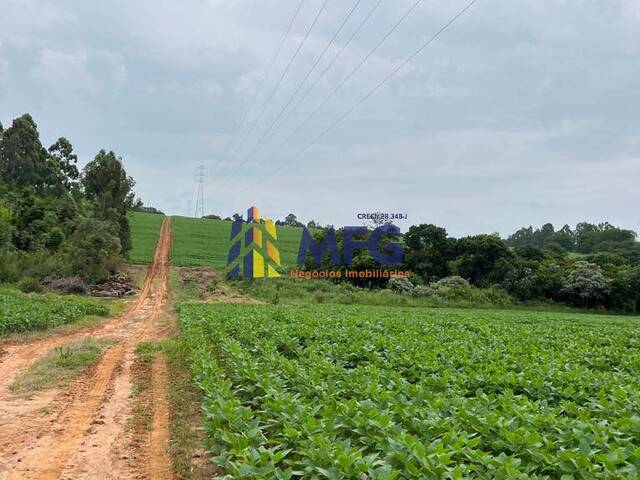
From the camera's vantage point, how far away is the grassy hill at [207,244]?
170 ft

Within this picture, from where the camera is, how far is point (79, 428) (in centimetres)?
720

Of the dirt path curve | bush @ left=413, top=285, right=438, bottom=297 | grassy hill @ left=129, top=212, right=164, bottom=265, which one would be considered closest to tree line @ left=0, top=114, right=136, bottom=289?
grassy hill @ left=129, top=212, right=164, bottom=265

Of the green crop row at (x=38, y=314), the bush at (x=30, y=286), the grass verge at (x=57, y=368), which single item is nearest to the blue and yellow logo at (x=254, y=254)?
the bush at (x=30, y=286)

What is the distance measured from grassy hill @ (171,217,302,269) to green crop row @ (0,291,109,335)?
2784cm

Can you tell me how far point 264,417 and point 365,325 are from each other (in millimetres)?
10440

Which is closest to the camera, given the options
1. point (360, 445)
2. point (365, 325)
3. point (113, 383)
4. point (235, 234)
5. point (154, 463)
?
point (360, 445)

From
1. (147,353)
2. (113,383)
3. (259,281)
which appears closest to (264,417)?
(113,383)

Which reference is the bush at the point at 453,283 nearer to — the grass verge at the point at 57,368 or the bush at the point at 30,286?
the bush at the point at 30,286

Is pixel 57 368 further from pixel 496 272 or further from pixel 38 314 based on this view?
pixel 496 272

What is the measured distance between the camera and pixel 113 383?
10125mm

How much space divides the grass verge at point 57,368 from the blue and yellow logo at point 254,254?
97.3 ft

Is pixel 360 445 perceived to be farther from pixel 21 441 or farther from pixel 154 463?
pixel 21 441

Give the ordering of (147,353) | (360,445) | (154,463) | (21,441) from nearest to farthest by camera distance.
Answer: (360,445) < (154,463) < (21,441) < (147,353)

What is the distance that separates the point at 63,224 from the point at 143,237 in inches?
887
